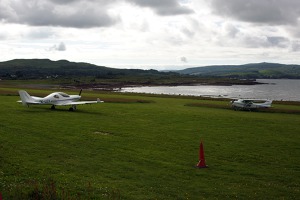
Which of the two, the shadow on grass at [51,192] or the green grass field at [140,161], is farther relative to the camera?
the green grass field at [140,161]

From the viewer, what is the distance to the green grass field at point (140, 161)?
12.5m

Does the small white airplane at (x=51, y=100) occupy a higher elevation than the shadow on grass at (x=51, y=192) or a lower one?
higher

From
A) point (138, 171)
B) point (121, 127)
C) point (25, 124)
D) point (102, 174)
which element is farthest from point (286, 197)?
point (25, 124)

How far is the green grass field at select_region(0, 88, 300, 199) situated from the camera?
41.1 feet

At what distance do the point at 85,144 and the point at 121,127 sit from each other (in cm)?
722

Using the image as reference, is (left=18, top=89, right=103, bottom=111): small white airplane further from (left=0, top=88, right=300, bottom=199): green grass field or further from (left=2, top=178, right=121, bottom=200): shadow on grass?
(left=2, top=178, right=121, bottom=200): shadow on grass

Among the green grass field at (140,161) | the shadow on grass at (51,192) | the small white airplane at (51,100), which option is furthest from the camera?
the small white airplane at (51,100)

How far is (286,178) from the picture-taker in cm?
1495

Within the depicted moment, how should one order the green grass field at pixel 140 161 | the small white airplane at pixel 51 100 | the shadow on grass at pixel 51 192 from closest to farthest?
the shadow on grass at pixel 51 192 < the green grass field at pixel 140 161 < the small white airplane at pixel 51 100

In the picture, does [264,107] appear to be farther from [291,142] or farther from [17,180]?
[17,180]

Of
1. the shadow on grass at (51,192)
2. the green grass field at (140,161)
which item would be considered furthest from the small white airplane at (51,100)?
the shadow on grass at (51,192)

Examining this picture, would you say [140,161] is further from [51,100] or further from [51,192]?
[51,100]

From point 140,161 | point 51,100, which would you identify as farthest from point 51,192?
point 51,100

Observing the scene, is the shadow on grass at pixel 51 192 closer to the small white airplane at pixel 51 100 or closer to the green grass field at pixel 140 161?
the green grass field at pixel 140 161
